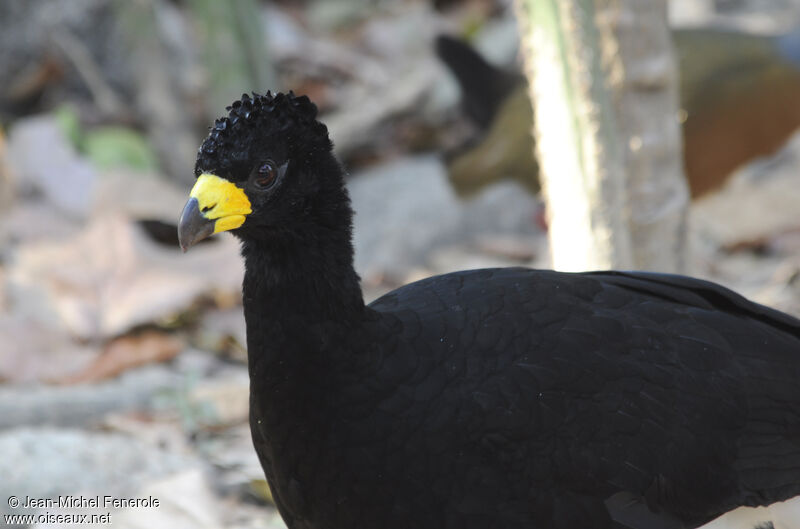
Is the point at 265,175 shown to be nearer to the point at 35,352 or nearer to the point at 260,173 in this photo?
the point at 260,173

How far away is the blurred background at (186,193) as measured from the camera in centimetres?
377

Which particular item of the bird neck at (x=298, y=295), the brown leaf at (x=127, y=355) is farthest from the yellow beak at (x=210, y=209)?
the brown leaf at (x=127, y=355)

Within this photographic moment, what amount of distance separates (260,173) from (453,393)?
63 cm

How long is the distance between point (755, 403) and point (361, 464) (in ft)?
3.10

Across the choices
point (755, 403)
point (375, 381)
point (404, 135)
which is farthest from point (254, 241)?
point (404, 135)

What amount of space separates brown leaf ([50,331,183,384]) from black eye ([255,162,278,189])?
2.15m

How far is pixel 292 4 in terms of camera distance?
10297mm

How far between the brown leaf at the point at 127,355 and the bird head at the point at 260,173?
80.3 inches

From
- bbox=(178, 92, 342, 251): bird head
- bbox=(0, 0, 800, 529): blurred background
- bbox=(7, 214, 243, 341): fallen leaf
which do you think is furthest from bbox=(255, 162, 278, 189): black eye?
bbox=(7, 214, 243, 341): fallen leaf

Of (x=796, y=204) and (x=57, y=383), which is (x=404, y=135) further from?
(x=57, y=383)

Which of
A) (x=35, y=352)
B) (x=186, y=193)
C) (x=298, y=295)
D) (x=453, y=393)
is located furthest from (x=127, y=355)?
(x=453, y=393)

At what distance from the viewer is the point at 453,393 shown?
2.41 metres

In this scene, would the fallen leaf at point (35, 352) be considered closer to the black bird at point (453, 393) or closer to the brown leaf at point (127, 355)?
the brown leaf at point (127, 355)

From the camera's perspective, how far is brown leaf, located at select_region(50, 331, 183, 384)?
4277mm
